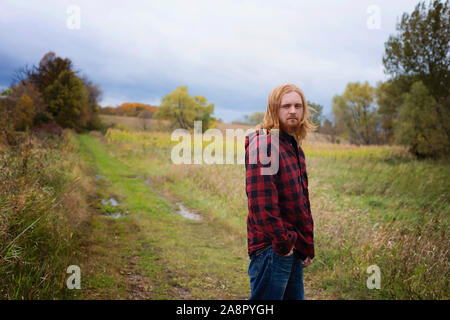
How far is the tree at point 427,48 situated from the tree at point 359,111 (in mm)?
14809

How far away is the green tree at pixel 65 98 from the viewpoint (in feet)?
99.2

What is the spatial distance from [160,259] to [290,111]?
370cm

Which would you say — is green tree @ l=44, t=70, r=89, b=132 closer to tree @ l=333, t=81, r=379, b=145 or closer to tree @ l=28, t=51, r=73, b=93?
tree @ l=28, t=51, r=73, b=93

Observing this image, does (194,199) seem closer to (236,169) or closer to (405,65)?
(236,169)

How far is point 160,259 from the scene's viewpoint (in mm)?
4660

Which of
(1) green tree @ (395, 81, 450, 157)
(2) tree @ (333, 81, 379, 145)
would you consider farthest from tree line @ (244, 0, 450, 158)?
(2) tree @ (333, 81, 379, 145)

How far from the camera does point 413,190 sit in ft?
24.5

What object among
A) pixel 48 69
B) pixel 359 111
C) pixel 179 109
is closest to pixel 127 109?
pixel 48 69

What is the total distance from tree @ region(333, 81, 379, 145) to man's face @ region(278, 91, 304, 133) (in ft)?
101

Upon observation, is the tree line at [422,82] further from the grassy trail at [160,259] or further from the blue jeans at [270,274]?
the blue jeans at [270,274]

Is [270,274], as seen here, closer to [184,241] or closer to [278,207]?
[278,207]

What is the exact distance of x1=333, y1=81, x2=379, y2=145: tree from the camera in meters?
30.7

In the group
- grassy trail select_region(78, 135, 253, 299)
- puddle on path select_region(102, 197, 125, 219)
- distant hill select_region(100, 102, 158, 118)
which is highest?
distant hill select_region(100, 102, 158, 118)

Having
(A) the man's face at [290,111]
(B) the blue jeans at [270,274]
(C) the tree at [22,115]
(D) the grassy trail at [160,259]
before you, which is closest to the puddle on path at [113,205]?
(D) the grassy trail at [160,259]
